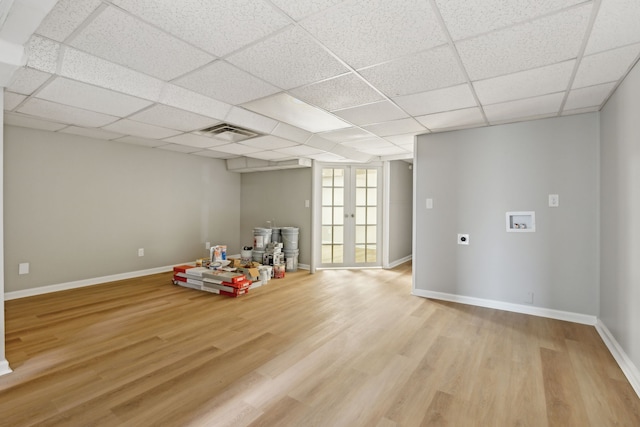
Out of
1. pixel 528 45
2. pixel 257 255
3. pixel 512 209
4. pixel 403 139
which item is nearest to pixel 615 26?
pixel 528 45

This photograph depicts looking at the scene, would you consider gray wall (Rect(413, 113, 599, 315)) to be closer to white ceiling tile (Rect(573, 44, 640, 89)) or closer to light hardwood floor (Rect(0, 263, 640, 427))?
light hardwood floor (Rect(0, 263, 640, 427))

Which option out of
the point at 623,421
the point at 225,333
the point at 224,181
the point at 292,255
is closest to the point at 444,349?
the point at 623,421

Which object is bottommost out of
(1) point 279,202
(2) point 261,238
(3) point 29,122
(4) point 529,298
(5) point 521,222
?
(4) point 529,298

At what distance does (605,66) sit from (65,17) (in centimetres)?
362

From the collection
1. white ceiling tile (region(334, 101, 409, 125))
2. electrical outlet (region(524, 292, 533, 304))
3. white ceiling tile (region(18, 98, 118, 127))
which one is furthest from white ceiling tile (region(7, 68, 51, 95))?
electrical outlet (region(524, 292, 533, 304))

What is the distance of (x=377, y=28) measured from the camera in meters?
1.82

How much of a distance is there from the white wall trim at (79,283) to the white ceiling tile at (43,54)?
3429 mm

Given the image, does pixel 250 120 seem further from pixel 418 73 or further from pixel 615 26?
pixel 615 26

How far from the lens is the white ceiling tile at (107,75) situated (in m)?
2.24

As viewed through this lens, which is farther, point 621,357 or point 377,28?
point 621,357

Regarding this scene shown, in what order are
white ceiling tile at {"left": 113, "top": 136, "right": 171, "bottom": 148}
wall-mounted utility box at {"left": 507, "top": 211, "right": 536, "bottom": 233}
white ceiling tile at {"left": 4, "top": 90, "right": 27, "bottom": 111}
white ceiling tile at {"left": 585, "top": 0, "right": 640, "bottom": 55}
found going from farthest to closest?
white ceiling tile at {"left": 113, "top": 136, "right": 171, "bottom": 148}
wall-mounted utility box at {"left": 507, "top": 211, "right": 536, "bottom": 233}
white ceiling tile at {"left": 4, "top": 90, "right": 27, "bottom": 111}
white ceiling tile at {"left": 585, "top": 0, "right": 640, "bottom": 55}

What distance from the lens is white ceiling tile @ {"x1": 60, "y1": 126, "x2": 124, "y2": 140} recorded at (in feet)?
13.7

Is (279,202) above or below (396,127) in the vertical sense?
below

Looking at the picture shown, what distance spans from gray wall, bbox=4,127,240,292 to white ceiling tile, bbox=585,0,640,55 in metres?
5.93
